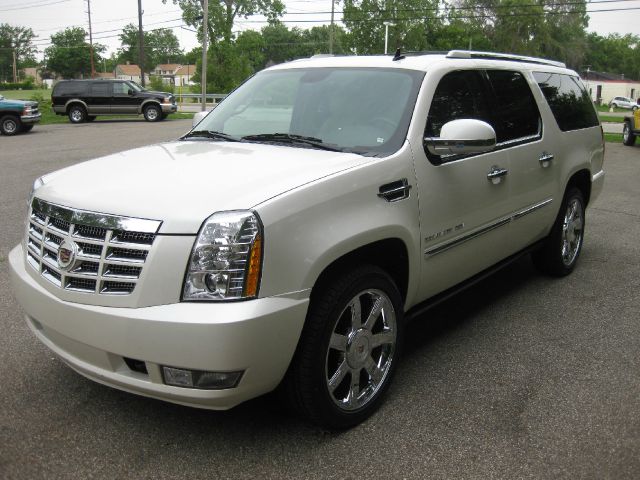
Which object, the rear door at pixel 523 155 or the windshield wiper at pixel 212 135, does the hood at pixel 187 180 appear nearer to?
the windshield wiper at pixel 212 135

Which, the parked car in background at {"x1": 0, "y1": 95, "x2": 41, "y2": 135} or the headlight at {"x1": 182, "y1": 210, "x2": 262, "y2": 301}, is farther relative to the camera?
the parked car in background at {"x1": 0, "y1": 95, "x2": 41, "y2": 135}

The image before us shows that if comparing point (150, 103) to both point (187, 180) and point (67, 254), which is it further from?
point (67, 254)

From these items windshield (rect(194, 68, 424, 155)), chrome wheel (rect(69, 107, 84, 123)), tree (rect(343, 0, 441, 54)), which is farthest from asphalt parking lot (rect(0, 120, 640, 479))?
tree (rect(343, 0, 441, 54))

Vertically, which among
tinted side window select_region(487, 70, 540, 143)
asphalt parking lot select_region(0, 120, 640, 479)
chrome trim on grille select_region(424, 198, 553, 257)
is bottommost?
asphalt parking lot select_region(0, 120, 640, 479)

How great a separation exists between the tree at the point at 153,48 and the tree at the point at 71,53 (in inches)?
182

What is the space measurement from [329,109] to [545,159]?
75.0 inches

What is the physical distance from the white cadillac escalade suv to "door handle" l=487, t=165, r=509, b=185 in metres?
0.01

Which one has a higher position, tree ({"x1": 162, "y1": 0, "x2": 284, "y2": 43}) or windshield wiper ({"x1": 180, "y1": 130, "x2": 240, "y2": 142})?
tree ({"x1": 162, "y1": 0, "x2": 284, "y2": 43})

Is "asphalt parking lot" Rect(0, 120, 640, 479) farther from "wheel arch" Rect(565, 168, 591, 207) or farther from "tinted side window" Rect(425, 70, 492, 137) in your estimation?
"tinted side window" Rect(425, 70, 492, 137)

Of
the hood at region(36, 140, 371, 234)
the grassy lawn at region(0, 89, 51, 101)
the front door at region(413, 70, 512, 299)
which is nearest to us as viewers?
the hood at region(36, 140, 371, 234)

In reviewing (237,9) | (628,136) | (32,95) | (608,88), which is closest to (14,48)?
(237,9)

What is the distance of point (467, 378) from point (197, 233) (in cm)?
193

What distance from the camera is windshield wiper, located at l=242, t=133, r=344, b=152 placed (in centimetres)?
344

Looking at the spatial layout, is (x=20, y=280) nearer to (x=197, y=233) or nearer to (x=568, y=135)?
(x=197, y=233)
